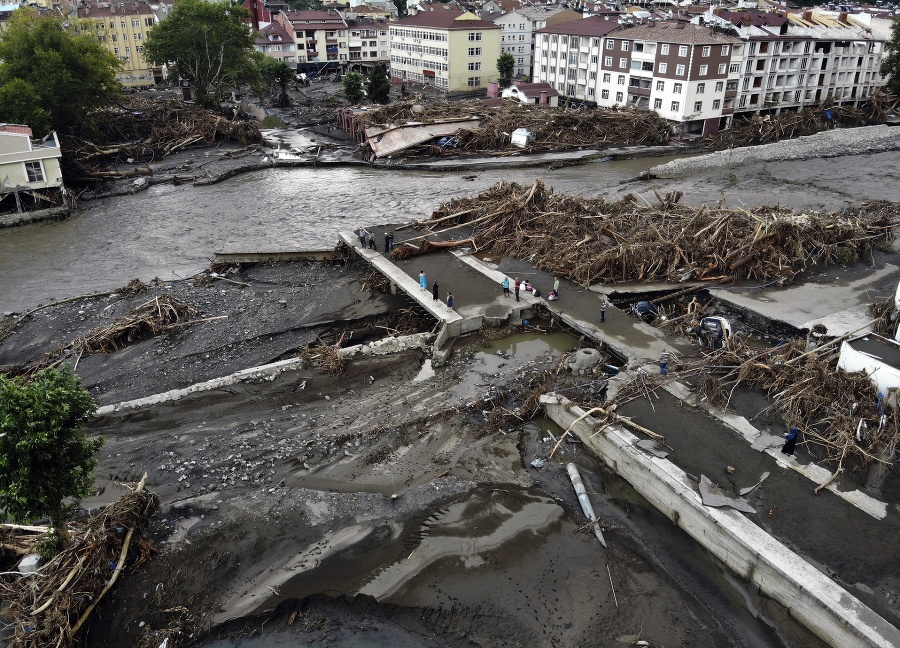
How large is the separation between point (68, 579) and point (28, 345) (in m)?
12.8

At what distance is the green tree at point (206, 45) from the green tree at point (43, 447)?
179ft

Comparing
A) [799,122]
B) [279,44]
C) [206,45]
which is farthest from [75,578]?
[279,44]

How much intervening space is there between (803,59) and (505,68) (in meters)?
28.4

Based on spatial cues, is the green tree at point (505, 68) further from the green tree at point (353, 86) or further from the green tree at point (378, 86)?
the green tree at point (353, 86)

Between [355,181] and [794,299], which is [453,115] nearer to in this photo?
[355,181]

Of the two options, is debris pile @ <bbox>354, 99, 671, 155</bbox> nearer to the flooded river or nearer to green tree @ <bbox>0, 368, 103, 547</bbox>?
the flooded river

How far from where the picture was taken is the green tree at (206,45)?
58.1 m

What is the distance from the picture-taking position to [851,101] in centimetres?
6281

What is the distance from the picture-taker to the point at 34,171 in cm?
3550

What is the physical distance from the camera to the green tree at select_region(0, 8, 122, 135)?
38.3 metres

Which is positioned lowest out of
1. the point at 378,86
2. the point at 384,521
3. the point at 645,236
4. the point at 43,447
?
the point at 384,521

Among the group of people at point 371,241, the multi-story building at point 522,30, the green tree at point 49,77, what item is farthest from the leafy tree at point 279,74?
the group of people at point 371,241

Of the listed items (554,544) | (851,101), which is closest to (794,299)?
(554,544)

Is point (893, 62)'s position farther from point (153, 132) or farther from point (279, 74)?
point (153, 132)
